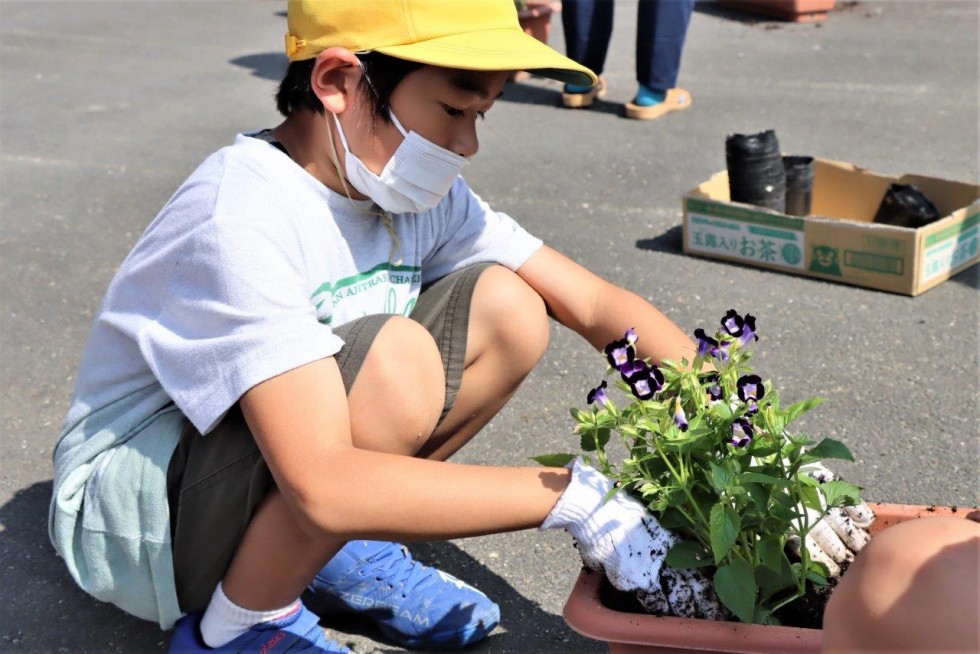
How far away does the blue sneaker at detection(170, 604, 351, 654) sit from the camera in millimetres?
1922

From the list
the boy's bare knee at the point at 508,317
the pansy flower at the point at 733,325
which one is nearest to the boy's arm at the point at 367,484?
the pansy flower at the point at 733,325

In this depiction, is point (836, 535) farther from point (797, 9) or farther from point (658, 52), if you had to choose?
point (797, 9)

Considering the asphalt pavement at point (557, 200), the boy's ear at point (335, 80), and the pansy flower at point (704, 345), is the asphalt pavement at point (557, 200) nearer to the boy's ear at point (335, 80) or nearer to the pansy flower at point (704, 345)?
the pansy flower at point (704, 345)

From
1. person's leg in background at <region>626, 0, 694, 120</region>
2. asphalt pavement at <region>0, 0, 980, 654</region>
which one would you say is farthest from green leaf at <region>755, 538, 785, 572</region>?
person's leg in background at <region>626, 0, 694, 120</region>

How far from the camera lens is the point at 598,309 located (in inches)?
87.0

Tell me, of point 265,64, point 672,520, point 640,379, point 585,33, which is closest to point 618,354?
point 640,379

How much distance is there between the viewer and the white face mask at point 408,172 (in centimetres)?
194

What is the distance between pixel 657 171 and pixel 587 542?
10.9 ft

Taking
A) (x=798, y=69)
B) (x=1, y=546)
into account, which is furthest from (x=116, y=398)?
(x=798, y=69)

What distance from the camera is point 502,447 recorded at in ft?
9.21

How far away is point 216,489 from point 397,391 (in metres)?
0.34

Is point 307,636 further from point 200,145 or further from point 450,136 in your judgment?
point 200,145

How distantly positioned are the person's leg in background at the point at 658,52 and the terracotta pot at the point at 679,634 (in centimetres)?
428

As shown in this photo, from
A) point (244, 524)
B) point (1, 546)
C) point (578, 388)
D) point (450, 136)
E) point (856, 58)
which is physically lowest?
point (856, 58)
